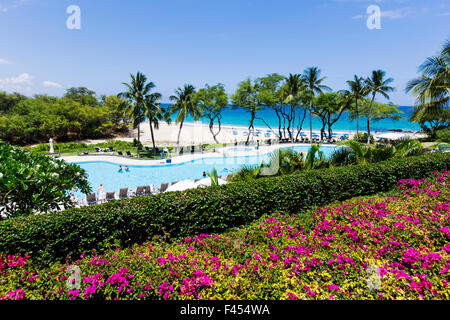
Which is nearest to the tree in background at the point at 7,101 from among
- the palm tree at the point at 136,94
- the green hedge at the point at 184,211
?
the palm tree at the point at 136,94

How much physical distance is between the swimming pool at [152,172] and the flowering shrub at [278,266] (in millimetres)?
11317

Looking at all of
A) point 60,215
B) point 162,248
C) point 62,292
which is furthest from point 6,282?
point 162,248

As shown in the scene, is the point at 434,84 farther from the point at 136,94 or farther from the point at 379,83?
the point at 136,94

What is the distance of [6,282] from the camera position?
11.9 feet

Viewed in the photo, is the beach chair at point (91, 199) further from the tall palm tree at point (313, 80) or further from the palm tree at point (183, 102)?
the tall palm tree at point (313, 80)

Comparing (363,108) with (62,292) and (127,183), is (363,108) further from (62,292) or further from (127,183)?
(62,292)

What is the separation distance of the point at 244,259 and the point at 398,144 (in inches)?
420

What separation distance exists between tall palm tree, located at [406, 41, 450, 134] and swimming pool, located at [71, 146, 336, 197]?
6.29m

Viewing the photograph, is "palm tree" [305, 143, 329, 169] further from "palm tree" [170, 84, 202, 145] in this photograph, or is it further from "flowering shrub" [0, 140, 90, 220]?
"palm tree" [170, 84, 202, 145]

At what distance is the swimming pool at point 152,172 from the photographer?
1773cm

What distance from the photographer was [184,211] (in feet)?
19.2

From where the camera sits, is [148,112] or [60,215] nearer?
[60,215]

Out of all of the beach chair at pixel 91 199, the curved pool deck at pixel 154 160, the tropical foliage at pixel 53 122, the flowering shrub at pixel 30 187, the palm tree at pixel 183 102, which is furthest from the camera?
the tropical foliage at pixel 53 122

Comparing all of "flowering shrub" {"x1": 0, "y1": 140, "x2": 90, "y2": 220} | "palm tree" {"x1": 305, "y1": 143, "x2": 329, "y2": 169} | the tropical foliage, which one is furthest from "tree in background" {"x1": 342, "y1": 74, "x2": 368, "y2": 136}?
the tropical foliage
